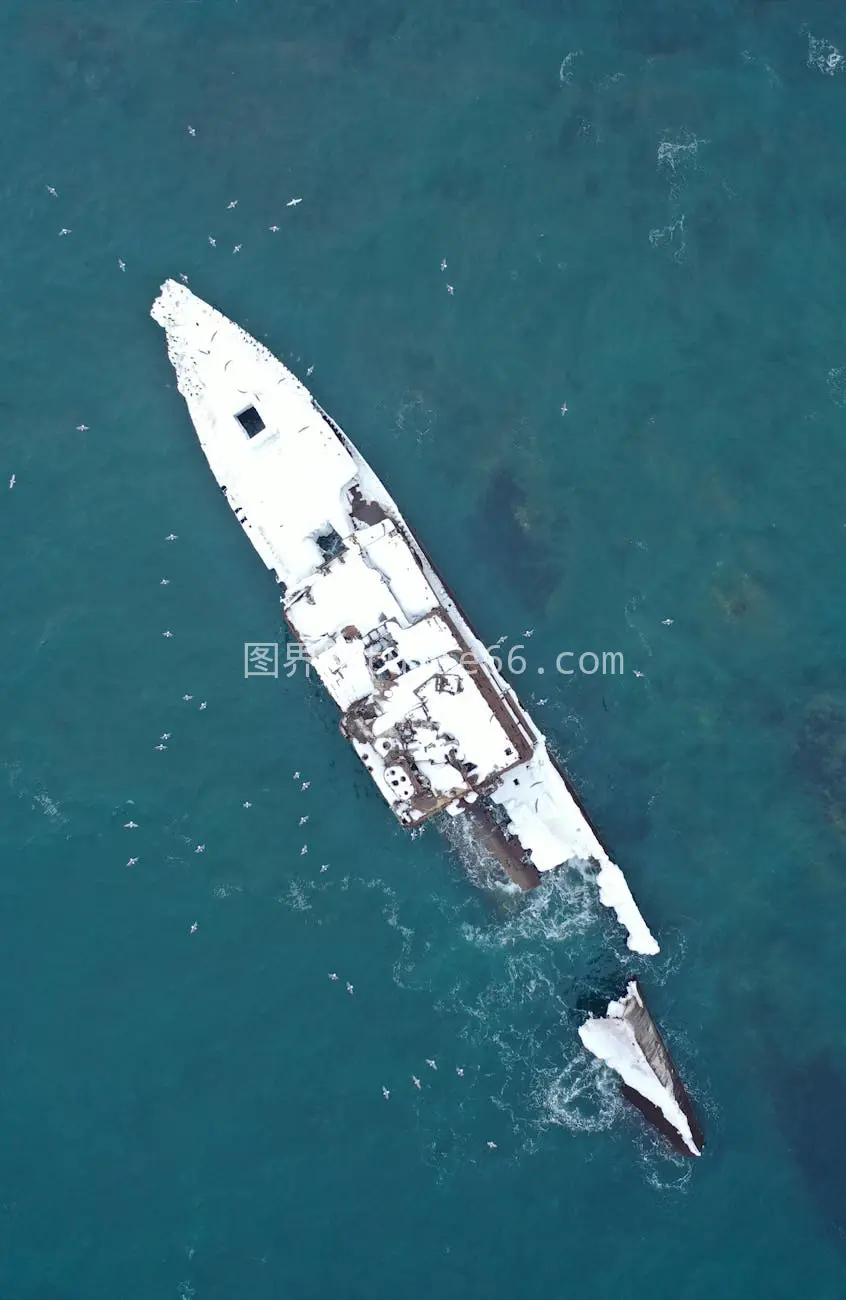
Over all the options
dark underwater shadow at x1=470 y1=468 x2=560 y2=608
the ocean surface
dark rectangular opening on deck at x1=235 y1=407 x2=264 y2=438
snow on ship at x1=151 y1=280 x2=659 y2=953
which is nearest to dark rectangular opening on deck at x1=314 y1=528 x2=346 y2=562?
snow on ship at x1=151 y1=280 x2=659 y2=953

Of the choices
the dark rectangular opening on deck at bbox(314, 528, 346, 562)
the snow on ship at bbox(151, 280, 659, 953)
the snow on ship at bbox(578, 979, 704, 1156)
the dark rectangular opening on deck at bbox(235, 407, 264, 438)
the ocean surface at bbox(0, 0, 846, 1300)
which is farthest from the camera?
the dark rectangular opening on deck at bbox(235, 407, 264, 438)

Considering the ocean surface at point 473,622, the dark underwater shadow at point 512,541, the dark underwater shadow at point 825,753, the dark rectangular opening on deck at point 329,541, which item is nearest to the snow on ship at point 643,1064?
the ocean surface at point 473,622

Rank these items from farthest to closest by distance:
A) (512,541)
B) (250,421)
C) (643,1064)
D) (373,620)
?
(512,541) < (250,421) < (643,1064) < (373,620)

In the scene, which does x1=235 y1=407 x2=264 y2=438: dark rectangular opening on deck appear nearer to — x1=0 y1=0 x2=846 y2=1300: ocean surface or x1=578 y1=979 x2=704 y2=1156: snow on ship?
x1=0 y1=0 x2=846 y2=1300: ocean surface

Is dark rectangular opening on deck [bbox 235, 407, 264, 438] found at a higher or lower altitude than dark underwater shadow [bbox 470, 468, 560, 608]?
higher

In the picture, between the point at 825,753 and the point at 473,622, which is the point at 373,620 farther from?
the point at 825,753

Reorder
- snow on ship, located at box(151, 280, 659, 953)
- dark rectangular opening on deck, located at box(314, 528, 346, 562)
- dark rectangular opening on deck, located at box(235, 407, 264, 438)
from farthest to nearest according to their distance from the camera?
1. dark rectangular opening on deck, located at box(235, 407, 264, 438)
2. dark rectangular opening on deck, located at box(314, 528, 346, 562)
3. snow on ship, located at box(151, 280, 659, 953)

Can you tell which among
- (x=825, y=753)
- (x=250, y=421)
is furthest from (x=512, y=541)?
(x=825, y=753)

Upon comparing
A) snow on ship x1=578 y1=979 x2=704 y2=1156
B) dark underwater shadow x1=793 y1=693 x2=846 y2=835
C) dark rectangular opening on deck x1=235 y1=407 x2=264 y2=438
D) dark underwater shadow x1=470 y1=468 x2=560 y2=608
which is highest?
dark rectangular opening on deck x1=235 y1=407 x2=264 y2=438
